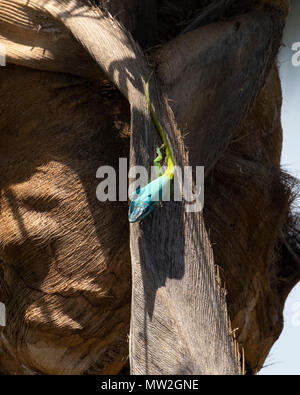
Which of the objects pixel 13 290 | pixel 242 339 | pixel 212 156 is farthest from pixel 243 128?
pixel 13 290

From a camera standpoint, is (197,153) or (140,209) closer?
(140,209)

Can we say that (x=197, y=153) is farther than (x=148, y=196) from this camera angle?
Yes

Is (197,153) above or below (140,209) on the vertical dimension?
above

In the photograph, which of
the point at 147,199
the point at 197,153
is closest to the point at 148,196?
the point at 147,199

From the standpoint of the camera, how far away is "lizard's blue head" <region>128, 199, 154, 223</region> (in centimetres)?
290

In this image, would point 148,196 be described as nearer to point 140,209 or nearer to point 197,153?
point 140,209

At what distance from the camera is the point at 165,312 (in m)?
2.84

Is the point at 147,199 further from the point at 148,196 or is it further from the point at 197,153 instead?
the point at 197,153

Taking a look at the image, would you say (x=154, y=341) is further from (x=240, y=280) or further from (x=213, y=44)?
(x=213, y=44)

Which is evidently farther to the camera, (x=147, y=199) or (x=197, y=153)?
(x=197, y=153)

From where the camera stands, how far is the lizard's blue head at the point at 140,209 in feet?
9.52

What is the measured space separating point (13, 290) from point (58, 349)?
12.1 inches

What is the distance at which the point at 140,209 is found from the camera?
9.52ft

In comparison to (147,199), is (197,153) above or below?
above
